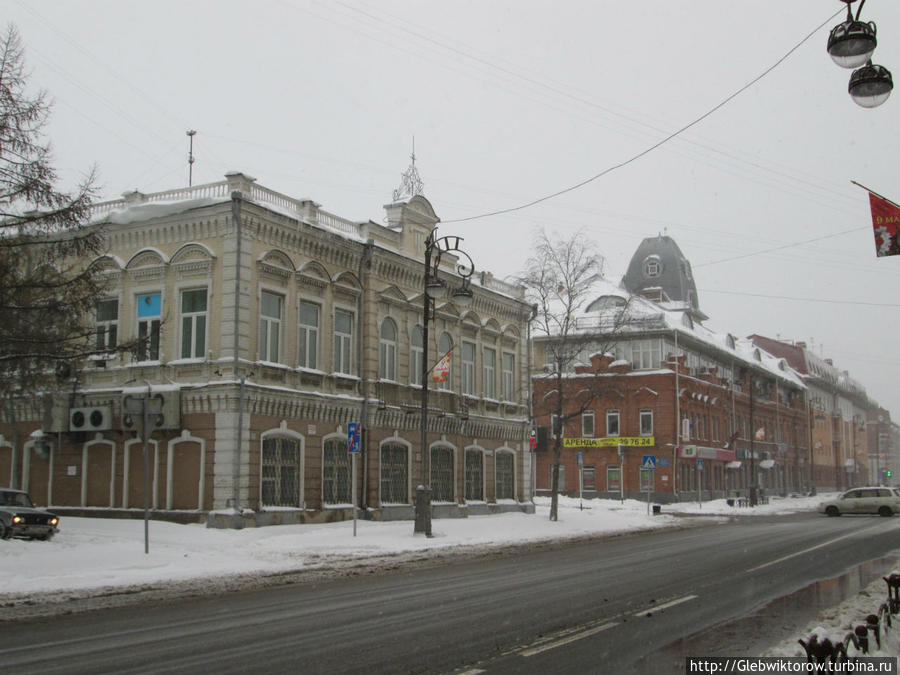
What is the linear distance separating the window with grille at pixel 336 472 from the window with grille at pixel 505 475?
38.4 ft

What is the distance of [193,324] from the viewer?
27.9 metres

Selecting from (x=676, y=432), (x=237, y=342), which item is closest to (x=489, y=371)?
(x=237, y=342)

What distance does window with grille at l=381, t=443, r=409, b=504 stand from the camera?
3328 cm

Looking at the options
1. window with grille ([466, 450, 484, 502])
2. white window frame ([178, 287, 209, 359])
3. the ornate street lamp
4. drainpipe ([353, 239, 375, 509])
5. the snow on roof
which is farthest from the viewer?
the snow on roof

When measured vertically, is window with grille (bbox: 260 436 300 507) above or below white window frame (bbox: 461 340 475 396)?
below

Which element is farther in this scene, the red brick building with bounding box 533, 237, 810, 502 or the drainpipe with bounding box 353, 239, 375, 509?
the red brick building with bounding box 533, 237, 810, 502

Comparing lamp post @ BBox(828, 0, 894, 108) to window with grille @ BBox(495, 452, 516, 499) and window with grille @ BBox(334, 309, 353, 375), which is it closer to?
window with grille @ BBox(334, 309, 353, 375)

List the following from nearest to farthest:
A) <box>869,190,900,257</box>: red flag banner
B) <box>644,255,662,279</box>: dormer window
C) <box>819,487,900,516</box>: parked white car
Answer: <box>869,190,900,257</box>: red flag banner < <box>819,487,900,516</box>: parked white car < <box>644,255,662,279</box>: dormer window

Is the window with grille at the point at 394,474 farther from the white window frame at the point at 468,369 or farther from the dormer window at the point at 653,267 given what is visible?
the dormer window at the point at 653,267

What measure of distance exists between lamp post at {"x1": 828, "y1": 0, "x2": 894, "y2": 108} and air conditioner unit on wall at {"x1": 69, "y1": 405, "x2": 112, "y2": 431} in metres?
23.7

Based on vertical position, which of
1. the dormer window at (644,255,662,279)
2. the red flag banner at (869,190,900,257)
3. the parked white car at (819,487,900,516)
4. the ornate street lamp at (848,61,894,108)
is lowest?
the parked white car at (819,487,900,516)

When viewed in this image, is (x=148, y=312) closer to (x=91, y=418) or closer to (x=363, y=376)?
(x=91, y=418)

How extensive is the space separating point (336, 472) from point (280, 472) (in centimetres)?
290

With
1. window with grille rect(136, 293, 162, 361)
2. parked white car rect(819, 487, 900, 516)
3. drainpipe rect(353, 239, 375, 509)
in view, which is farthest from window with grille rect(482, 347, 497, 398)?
parked white car rect(819, 487, 900, 516)
